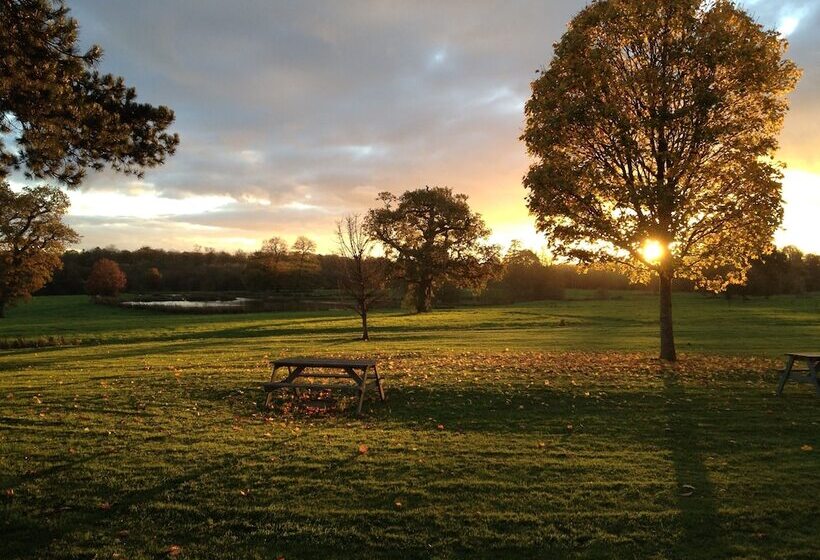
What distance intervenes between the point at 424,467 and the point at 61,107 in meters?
8.55

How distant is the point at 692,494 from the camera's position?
6.27m

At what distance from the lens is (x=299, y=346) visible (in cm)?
2420

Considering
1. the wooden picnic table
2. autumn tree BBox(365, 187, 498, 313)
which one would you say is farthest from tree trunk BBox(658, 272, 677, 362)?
autumn tree BBox(365, 187, 498, 313)

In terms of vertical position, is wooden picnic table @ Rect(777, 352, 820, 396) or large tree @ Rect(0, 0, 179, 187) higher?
large tree @ Rect(0, 0, 179, 187)

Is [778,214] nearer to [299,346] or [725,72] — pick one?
[725,72]

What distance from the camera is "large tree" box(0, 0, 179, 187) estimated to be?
9031mm

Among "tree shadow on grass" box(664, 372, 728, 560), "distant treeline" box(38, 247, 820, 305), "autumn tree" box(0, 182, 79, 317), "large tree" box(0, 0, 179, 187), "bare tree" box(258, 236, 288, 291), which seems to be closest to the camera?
"tree shadow on grass" box(664, 372, 728, 560)

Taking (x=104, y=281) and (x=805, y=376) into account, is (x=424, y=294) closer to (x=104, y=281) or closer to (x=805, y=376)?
(x=805, y=376)

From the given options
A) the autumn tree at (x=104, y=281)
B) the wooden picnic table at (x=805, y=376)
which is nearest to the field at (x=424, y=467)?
the wooden picnic table at (x=805, y=376)

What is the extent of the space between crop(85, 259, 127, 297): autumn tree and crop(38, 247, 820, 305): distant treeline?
1508cm

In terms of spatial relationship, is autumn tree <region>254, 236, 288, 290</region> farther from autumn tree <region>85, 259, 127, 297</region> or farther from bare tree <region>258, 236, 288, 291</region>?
autumn tree <region>85, 259, 127, 297</region>

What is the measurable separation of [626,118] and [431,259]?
37047 mm

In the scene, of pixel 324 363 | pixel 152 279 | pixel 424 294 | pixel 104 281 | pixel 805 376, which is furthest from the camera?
pixel 152 279

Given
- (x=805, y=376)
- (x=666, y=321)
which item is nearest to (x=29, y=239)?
(x=666, y=321)
